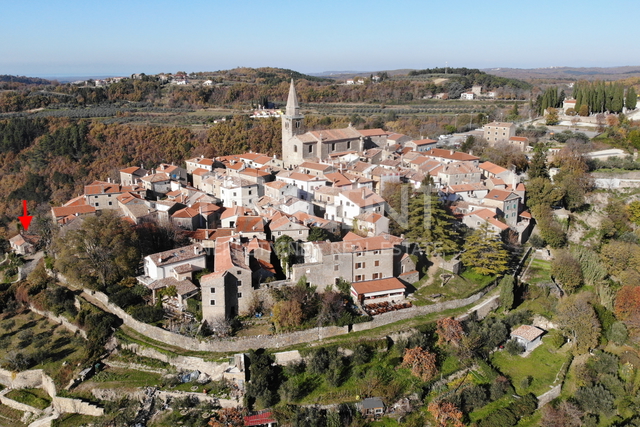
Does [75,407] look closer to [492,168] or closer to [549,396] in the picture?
[549,396]

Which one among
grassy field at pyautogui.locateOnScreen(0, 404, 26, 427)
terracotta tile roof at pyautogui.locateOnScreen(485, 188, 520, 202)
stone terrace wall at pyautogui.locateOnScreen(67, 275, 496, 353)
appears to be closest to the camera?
grassy field at pyautogui.locateOnScreen(0, 404, 26, 427)

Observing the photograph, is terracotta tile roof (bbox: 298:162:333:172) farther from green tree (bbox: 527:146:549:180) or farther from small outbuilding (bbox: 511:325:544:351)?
small outbuilding (bbox: 511:325:544:351)

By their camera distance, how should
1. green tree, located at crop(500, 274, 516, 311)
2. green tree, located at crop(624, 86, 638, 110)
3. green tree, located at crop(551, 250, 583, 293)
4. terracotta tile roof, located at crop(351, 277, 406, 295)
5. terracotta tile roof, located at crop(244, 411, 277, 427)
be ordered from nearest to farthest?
terracotta tile roof, located at crop(244, 411, 277, 427)
terracotta tile roof, located at crop(351, 277, 406, 295)
green tree, located at crop(500, 274, 516, 311)
green tree, located at crop(551, 250, 583, 293)
green tree, located at crop(624, 86, 638, 110)

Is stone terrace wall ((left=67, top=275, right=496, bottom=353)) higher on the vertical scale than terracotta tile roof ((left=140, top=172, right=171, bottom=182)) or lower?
lower

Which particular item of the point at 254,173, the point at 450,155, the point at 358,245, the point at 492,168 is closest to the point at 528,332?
the point at 358,245

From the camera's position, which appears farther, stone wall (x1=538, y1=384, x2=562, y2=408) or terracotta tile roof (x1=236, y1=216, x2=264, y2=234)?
terracotta tile roof (x1=236, y1=216, x2=264, y2=234)

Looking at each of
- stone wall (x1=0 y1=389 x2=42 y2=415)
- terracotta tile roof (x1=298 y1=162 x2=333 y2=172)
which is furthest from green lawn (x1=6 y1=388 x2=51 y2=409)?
terracotta tile roof (x1=298 y1=162 x2=333 y2=172)

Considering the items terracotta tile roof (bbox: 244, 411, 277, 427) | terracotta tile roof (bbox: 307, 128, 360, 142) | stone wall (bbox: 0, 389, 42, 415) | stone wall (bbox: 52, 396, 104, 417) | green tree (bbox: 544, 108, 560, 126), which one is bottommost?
stone wall (bbox: 0, 389, 42, 415)
